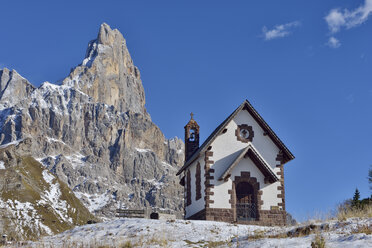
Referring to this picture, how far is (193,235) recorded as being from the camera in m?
19.1

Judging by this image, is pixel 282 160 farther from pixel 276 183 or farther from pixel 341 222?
pixel 341 222

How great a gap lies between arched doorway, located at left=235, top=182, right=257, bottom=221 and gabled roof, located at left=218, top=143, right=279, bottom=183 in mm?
1354

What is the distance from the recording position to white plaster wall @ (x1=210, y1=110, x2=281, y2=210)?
3031 centimetres

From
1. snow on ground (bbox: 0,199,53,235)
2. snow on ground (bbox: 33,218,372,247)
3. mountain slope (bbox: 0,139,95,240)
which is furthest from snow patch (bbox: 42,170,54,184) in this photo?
snow on ground (bbox: 33,218,372,247)

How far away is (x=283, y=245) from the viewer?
12.7 metres

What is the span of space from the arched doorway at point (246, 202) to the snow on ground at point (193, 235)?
8.48m

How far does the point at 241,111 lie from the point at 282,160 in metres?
4.39

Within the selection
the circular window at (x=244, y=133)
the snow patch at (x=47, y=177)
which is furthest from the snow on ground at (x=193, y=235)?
the snow patch at (x=47, y=177)

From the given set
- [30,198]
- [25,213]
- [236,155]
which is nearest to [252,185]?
[236,155]

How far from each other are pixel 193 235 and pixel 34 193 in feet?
472

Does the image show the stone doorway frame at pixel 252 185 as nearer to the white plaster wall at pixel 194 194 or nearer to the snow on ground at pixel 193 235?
the white plaster wall at pixel 194 194

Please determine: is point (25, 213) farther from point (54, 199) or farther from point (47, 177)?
point (47, 177)

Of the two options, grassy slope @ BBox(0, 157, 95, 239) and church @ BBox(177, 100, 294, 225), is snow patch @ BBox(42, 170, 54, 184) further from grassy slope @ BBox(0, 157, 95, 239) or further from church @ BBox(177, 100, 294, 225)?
church @ BBox(177, 100, 294, 225)

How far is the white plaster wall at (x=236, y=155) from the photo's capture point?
3031cm
